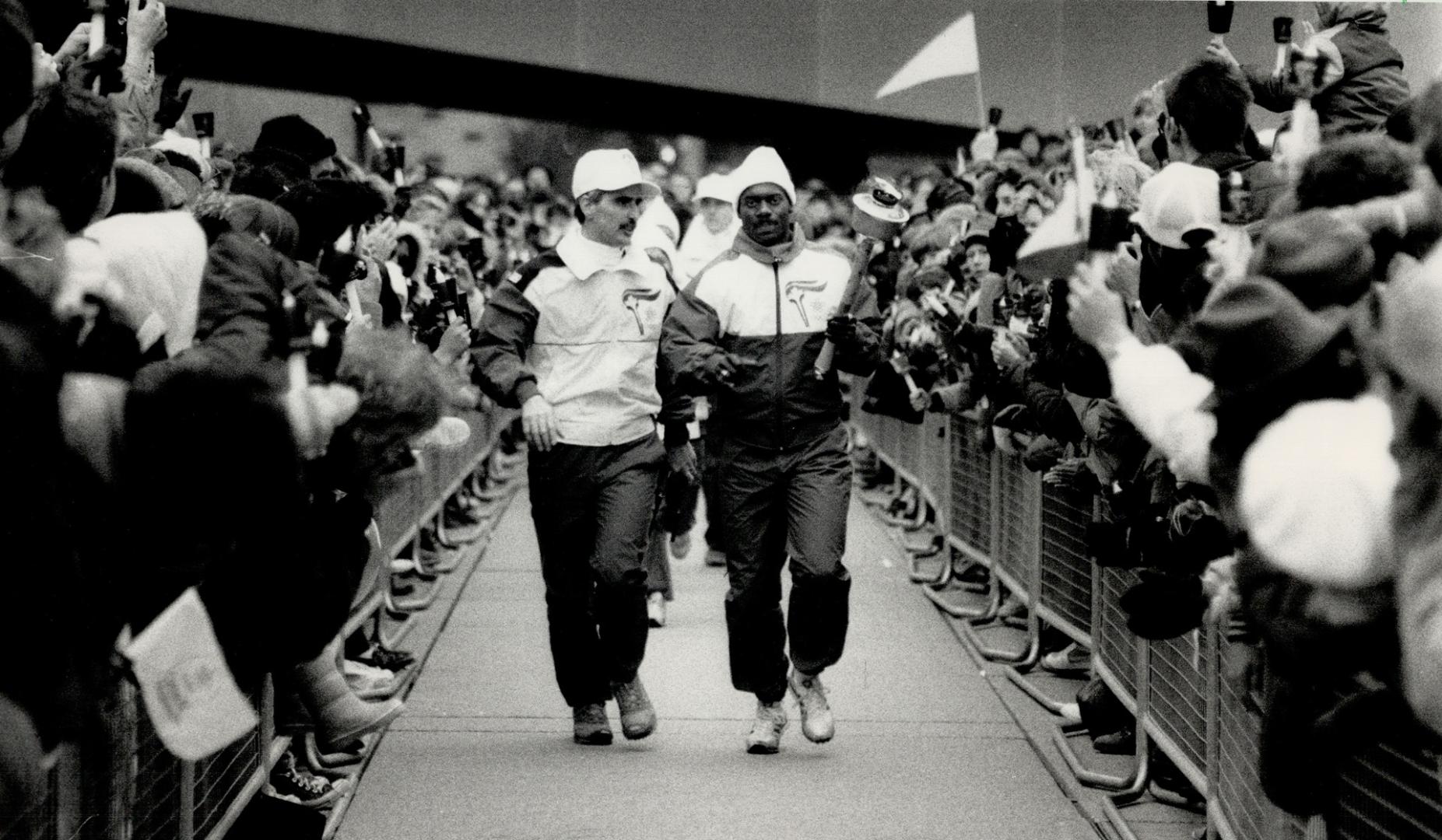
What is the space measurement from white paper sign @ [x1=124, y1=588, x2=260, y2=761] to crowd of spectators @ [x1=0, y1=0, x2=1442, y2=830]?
0.48 feet

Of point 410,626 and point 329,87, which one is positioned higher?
point 329,87

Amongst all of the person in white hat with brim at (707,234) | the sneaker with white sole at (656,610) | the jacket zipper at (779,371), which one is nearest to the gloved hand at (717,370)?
the jacket zipper at (779,371)

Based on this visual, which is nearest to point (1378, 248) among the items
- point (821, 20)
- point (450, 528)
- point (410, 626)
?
point (410, 626)

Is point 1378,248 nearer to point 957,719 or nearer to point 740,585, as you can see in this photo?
point 740,585

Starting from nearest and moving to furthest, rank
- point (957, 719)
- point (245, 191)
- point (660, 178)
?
point (245, 191), point (957, 719), point (660, 178)

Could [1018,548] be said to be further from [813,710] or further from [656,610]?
[813,710]

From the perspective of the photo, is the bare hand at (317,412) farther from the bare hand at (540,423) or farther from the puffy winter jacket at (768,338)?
the puffy winter jacket at (768,338)

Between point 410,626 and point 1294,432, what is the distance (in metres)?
8.09

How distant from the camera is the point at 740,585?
27.5ft

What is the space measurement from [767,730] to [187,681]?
437cm

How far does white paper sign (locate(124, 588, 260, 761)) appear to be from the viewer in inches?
164

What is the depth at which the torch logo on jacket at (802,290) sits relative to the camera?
8383 millimetres

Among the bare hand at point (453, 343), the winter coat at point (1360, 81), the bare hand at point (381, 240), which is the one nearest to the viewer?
the bare hand at point (453, 343)

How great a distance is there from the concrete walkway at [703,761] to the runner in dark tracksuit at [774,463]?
40cm
